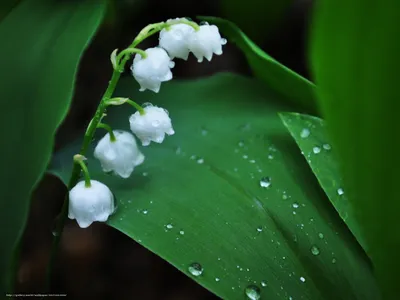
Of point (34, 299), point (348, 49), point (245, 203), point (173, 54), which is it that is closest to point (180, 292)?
point (34, 299)

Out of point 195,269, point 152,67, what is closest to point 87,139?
point 152,67

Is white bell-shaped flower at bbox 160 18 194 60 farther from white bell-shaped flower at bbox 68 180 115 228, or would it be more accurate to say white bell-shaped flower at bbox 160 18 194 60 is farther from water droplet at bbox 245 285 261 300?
water droplet at bbox 245 285 261 300

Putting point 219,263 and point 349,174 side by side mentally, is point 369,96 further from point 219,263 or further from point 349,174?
point 219,263

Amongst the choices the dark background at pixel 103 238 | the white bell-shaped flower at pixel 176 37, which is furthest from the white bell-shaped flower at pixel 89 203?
the dark background at pixel 103 238

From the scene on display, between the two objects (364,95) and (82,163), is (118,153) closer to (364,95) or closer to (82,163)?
(82,163)

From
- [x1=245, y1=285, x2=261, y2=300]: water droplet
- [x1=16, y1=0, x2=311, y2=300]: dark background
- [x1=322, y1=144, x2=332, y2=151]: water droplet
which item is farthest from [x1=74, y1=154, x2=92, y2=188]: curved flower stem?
[x1=16, y1=0, x2=311, y2=300]: dark background

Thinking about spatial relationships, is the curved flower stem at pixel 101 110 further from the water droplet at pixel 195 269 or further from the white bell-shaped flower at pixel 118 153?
the water droplet at pixel 195 269

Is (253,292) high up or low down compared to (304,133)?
down

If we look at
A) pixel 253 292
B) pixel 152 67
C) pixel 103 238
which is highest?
pixel 152 67
